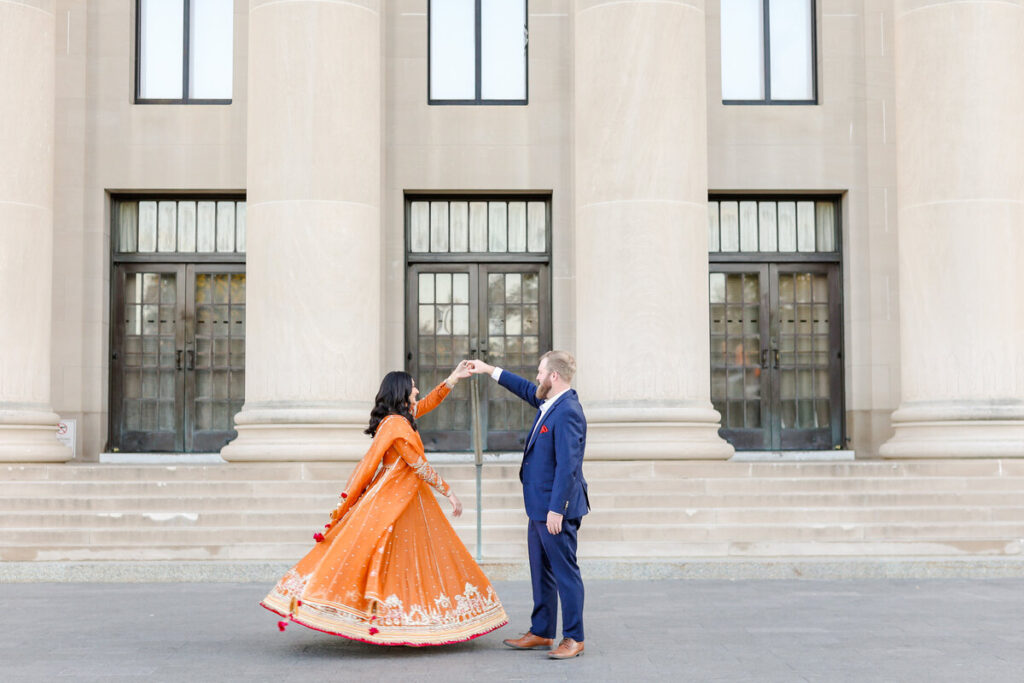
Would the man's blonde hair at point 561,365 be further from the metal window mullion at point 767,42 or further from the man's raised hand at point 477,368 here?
the metal window mullion at point 767,42

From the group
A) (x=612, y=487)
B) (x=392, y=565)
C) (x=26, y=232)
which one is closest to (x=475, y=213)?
(x=612, y=487)

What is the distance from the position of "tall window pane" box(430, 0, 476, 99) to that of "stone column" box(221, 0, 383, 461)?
12.2 feet

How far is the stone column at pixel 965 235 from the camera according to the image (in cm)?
1616

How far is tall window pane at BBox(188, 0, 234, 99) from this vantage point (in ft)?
65.5

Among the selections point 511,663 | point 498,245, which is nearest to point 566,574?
point 511,663

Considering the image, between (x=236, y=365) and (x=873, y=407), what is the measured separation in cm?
997

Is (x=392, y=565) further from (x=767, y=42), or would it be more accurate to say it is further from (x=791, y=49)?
(x=791, y=49)

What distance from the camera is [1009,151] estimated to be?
16344mm

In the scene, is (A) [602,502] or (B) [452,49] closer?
(A) [602,502]

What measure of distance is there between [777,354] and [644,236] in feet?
17.0

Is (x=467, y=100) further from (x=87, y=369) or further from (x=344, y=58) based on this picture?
(x=87, y=369)

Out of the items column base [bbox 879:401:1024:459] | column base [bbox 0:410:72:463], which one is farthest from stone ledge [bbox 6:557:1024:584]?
column base [bbox 0:410:72:463]

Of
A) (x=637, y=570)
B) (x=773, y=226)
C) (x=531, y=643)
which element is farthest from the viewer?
(x=773, y=226)

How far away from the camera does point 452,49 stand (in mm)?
20172
